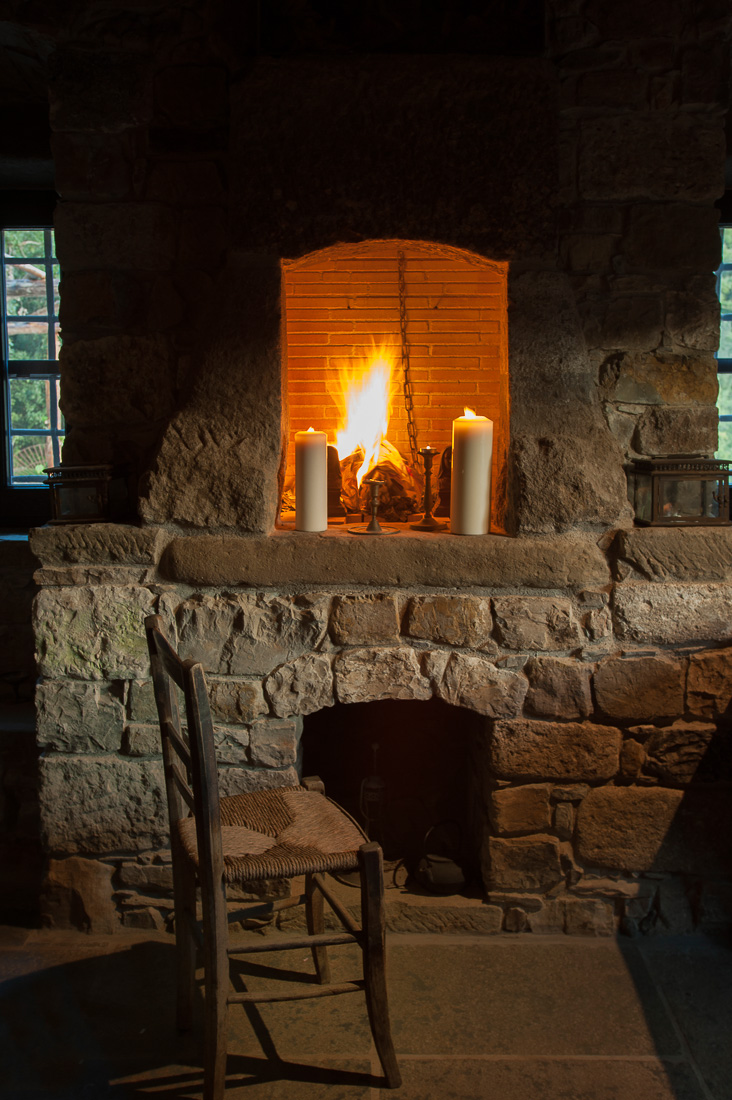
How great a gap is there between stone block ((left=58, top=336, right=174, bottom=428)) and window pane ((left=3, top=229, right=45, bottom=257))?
39.6 inches

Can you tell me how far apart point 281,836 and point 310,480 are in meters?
0.92

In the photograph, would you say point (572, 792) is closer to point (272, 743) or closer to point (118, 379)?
point (272, 743)

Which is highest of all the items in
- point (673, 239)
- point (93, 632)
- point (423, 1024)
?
point (673, 239)

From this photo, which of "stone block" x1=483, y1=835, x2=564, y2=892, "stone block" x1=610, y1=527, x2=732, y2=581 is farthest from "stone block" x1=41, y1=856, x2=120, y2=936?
"stone block" x1=610, y1=527, x2=732, y2=581

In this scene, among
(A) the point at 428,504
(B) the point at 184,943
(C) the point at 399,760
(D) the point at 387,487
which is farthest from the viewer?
(C) the point at 399,760

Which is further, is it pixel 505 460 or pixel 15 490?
pixel 15 490

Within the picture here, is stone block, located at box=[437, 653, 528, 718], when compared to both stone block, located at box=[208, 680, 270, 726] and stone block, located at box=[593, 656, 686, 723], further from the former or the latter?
stone block, located at box=[208, 680, 270, 726]

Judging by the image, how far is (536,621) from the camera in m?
2.14

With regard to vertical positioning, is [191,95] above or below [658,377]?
above

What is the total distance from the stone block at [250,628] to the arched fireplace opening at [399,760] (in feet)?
1.91

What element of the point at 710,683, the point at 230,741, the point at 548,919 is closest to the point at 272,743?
the point at 230,741

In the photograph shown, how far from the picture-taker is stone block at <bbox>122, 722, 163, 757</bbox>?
7.13 feet

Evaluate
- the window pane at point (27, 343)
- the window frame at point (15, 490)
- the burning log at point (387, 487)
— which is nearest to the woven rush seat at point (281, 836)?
the burning log at point (387, 487)

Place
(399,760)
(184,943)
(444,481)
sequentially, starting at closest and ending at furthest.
Answer: (184,943)
(444,481)
(399,760)
